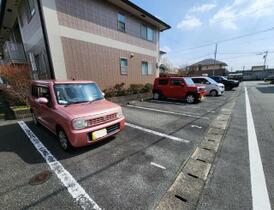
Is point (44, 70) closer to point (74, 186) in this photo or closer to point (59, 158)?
point (59, 158)

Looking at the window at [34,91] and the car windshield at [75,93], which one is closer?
the car windshield at [75,93]

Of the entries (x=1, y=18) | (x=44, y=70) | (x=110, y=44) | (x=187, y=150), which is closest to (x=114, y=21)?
(x=110, y=44)

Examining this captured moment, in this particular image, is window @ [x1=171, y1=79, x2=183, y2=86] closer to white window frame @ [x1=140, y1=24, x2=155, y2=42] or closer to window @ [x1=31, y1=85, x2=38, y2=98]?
white window frame @ [x1=140, y1=24, x2=155, y2=42]

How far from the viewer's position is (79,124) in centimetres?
316

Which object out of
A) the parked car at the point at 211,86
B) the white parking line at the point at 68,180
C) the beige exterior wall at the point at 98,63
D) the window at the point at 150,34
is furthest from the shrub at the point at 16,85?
the parked car at the point at 211,86

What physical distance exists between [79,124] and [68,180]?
1.09 metres

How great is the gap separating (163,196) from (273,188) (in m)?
1.81

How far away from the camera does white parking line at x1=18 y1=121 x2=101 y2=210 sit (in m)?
2.11

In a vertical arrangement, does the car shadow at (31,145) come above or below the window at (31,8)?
below

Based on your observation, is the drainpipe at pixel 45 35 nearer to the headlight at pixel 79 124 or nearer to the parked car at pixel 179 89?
the headlight at pixel 79 124

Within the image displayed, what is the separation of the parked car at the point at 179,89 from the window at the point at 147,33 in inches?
206

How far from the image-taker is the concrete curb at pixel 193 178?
2093 millimetres

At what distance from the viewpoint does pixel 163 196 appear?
2.21 meters

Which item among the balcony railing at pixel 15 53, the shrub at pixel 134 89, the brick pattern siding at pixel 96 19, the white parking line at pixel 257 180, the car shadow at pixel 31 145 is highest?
the brick pattern siding at pixel 96 19
